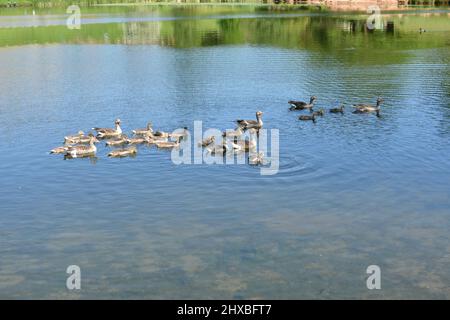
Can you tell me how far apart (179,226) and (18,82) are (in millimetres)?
36764

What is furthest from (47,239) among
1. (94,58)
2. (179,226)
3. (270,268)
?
(94,58)

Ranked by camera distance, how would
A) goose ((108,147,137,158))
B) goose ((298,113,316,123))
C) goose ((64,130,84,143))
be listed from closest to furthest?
goose ((108,147,137,158))
goose ((64,130,84,143))
goose ((298,113,316,123))

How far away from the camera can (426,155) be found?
3152cm

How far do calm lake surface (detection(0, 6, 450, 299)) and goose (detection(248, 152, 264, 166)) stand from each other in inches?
56.1

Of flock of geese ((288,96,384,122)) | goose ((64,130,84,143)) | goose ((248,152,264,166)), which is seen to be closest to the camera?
goose ((248,152,264,166))

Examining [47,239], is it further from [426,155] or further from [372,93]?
[372,93]

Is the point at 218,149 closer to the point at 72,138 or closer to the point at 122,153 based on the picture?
the point at 122,153

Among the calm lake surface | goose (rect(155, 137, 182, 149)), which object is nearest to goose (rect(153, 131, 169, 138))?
goose (rect(155, 137, 182, 149))

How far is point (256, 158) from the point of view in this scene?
30.1 metres

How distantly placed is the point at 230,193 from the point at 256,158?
14.2ft

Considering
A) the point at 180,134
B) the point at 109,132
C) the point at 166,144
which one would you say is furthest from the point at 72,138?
→ the point at 180,134

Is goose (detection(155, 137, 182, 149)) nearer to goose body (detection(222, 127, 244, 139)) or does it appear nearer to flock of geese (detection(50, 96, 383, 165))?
flock of geese (detection(50, 96, 383, 165))

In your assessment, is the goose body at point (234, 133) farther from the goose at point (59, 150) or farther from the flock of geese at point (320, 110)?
the goose at point (59, 150)

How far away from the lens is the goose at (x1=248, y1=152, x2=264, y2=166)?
98.6 ft
